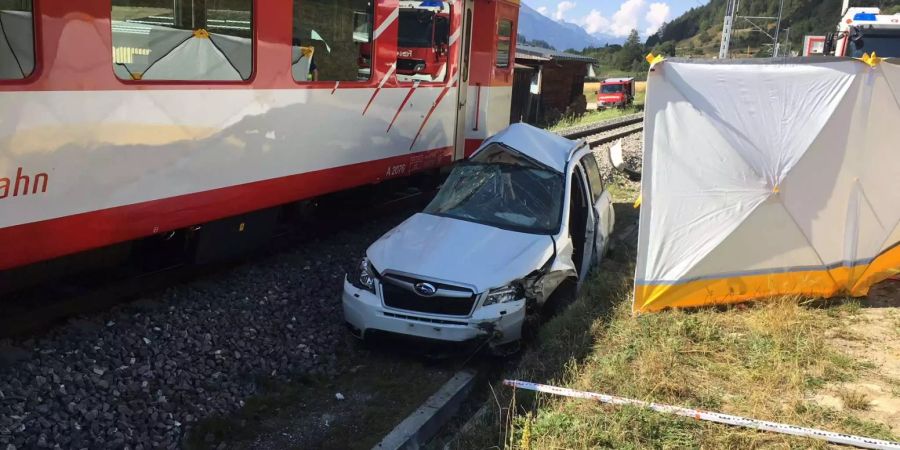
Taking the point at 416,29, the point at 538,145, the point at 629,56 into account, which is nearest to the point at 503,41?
the point at 416,29

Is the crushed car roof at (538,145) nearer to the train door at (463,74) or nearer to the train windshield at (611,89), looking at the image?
the train door at (463,74)

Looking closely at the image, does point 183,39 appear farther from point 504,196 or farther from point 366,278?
point 504,196

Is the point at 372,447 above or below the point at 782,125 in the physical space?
below

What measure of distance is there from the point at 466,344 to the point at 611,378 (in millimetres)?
1281

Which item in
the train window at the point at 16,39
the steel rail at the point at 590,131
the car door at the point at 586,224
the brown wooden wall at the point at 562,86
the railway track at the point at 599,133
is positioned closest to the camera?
the train window at the point at 16,39

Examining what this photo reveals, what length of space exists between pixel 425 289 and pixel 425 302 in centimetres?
11

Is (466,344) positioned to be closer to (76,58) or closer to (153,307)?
(153,307)

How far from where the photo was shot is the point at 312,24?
779cm

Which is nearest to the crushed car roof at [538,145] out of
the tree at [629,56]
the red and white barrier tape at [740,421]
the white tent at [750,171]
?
the white tent at [750,171]

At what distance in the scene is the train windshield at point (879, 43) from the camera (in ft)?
47.4

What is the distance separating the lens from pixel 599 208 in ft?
26.0

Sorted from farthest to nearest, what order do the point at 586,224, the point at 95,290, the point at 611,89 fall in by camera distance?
the point at 611,89 < the point at 586,224 < the point at 95,290

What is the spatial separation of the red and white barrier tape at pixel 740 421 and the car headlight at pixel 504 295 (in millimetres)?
1122

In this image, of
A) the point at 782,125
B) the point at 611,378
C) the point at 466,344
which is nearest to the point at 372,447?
the point at 466,344
